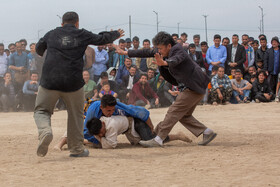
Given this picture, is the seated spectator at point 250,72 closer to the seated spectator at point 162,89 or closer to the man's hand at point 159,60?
the seated spectator at point 162,89

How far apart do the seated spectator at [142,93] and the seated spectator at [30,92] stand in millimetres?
3223

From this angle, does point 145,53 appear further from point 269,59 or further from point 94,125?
point 269,59

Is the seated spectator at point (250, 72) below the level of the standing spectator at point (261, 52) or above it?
below

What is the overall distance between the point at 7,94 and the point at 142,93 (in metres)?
4.72

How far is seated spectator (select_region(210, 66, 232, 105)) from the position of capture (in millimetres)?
12836

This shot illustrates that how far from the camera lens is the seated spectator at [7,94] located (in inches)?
573

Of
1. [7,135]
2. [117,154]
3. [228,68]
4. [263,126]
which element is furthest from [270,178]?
[228,68]

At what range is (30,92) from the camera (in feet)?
46.1

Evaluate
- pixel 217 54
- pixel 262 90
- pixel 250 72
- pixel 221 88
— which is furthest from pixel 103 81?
pixel 262 90

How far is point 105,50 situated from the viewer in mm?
14312

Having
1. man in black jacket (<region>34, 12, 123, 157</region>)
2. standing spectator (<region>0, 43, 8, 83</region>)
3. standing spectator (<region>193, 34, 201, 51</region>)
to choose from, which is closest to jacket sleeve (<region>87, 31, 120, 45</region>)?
man in black jacket (<region>34, 12, 123, 157</region>)

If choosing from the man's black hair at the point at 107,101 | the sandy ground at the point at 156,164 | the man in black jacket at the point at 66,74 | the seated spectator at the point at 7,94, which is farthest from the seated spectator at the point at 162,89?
the man in black jacket at the point at 66,74

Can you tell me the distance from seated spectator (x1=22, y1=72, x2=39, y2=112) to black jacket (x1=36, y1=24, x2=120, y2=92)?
345 inches

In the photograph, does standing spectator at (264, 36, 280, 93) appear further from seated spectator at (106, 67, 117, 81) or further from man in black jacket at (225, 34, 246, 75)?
seated spectator at (106, 67, 117, 81)
